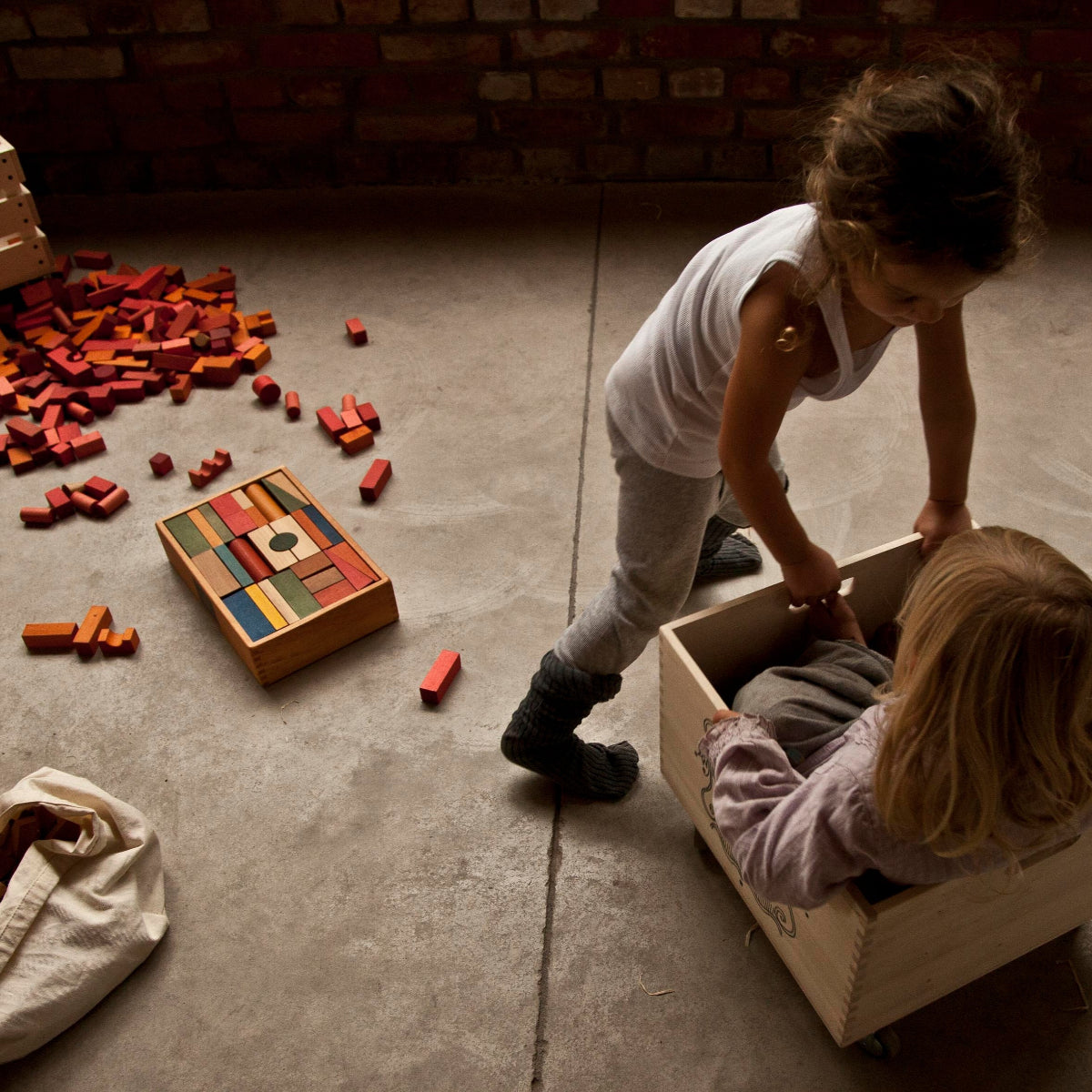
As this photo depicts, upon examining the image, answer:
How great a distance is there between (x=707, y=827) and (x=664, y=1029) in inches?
12.6

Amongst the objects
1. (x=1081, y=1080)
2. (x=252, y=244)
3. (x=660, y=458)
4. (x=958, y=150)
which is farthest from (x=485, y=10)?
(x=1081, y=1080)

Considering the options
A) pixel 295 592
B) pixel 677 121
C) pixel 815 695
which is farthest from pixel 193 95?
pixel 815 695

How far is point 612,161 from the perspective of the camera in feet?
11.9

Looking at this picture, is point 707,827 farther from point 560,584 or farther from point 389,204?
point 389,204

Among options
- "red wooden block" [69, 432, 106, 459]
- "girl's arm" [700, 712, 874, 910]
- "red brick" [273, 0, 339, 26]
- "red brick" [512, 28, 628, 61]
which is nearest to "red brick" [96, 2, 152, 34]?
"red brick" [273, 0, 339, 26]

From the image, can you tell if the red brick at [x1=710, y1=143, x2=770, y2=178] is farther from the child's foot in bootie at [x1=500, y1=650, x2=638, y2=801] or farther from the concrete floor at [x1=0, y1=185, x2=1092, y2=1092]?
the child's foot in bootie at [x1=500, y1=650, x2=638, y2=801]

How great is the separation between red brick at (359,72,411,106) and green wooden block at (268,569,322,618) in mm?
1917

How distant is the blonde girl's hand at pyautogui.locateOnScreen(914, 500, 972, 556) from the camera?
6.00ft

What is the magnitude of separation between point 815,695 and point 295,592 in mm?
1158

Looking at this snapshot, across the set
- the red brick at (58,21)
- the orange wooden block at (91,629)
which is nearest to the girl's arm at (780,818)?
the orange wooden block at (91,629)

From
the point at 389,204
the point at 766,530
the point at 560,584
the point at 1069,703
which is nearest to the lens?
the point at 1069,703

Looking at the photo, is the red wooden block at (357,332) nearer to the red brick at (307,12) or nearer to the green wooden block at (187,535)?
the green wooden block at (187,535)

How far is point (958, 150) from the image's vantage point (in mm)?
1229

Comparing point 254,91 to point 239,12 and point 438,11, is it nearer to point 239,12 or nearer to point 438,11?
point 239,12
